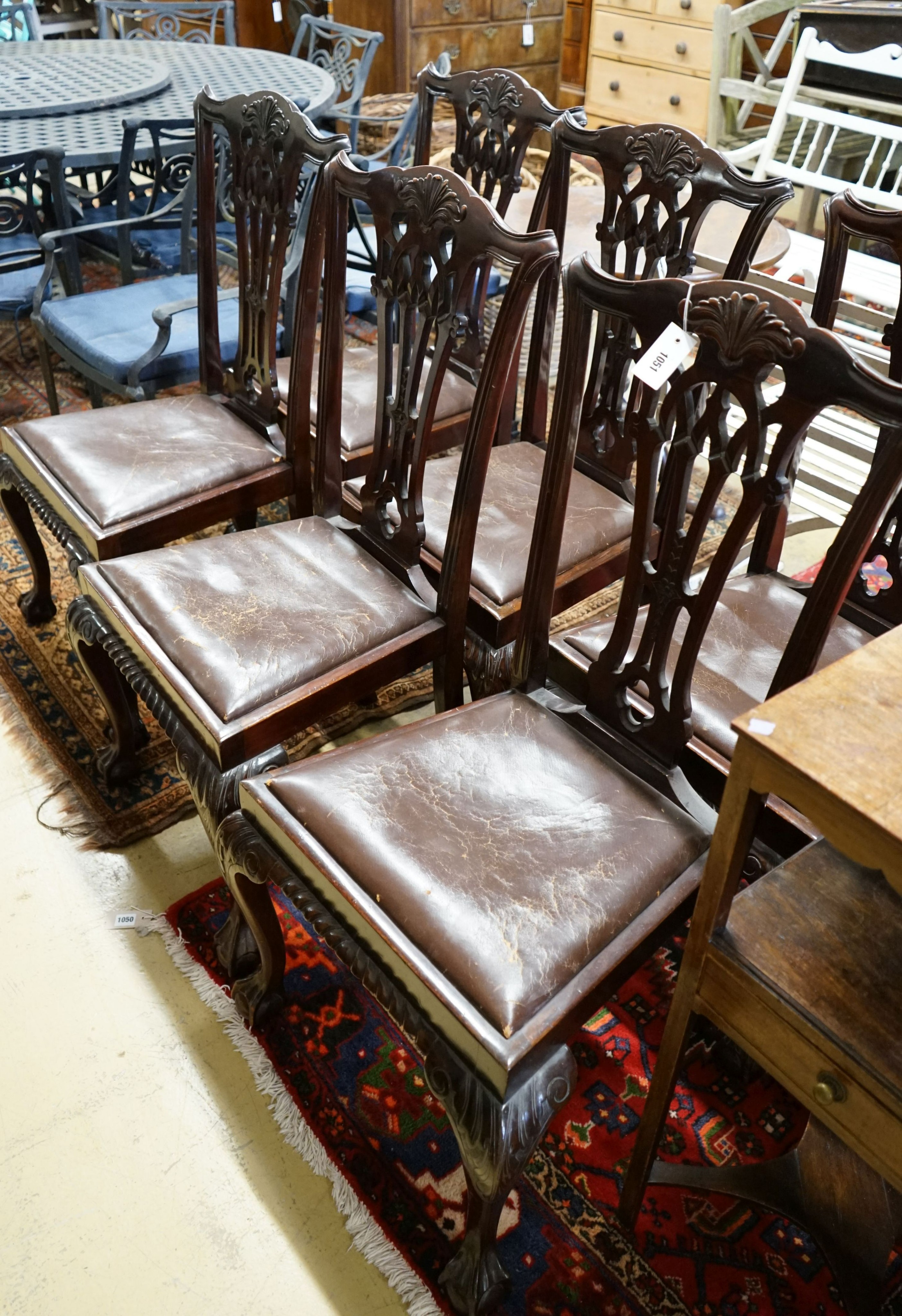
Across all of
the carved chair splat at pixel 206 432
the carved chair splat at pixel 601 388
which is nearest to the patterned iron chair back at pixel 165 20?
the carved chair splat at pixel 206 432

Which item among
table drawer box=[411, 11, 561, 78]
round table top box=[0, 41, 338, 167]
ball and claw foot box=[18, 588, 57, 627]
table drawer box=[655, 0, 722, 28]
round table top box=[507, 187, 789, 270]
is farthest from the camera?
table drawer box=[411, 11, 561, 78]

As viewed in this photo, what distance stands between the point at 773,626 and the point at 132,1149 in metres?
1.14

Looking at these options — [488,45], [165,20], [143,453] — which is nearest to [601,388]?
[143,453]

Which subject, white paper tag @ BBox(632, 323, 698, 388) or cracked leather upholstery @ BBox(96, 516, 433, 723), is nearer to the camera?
white paper tag @ BBox(632, 323, 698, 388)

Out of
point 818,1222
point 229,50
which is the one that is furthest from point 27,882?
point 229,50

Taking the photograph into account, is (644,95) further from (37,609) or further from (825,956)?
(825,956)

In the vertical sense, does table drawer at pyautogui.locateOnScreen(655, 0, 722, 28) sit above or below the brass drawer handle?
above

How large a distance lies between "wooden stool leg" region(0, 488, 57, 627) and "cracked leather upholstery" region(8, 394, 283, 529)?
0.13 metres

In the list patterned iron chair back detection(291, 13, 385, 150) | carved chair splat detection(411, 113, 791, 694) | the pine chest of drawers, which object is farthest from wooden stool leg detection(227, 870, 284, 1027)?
the pine chest of drawers

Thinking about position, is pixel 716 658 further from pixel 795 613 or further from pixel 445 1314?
pixel 445 1314

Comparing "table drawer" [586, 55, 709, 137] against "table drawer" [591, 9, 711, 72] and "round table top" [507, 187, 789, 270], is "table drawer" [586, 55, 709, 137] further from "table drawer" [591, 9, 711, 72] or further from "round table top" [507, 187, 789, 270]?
"round table top" [507, 187, 789, 270]

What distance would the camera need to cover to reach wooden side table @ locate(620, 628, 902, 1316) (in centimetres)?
77

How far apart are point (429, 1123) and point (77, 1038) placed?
528 millimetres

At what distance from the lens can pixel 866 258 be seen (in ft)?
8.67
